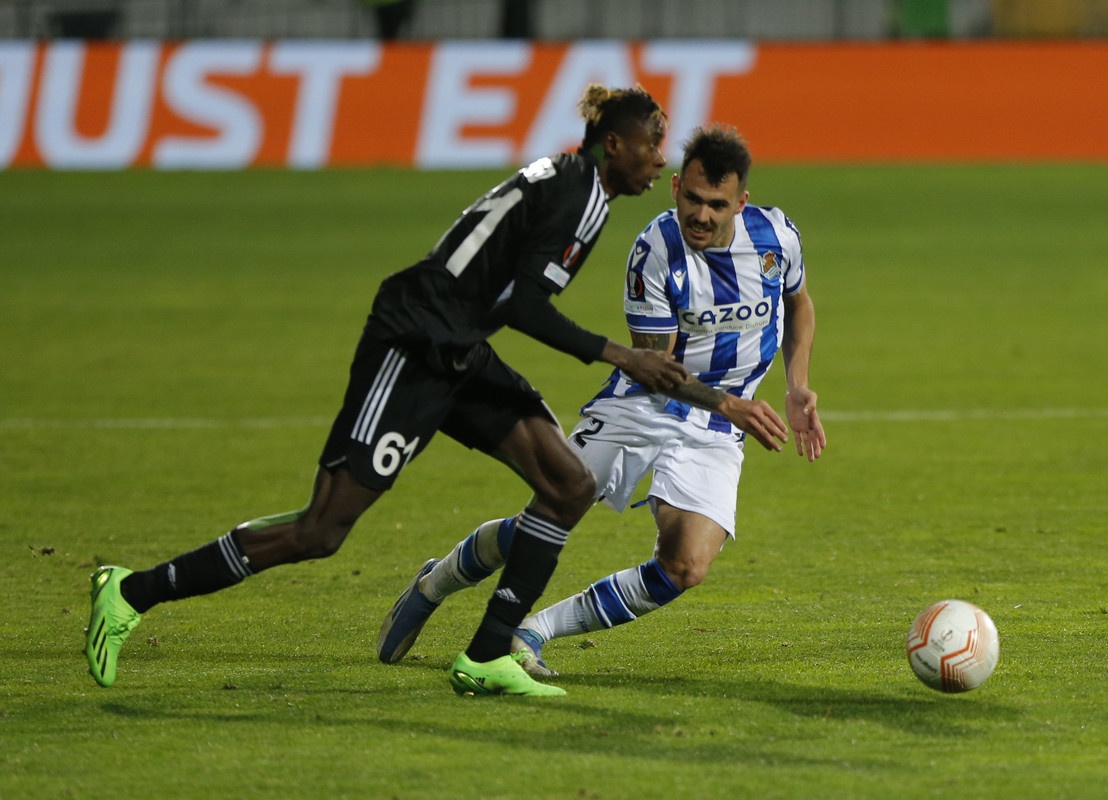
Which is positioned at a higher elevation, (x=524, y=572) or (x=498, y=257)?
(x=498, y=257)

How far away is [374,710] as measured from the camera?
530cm

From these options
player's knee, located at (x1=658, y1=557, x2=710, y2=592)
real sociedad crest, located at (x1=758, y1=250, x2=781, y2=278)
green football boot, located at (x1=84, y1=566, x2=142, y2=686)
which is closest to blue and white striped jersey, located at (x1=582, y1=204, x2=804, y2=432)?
real sociedad crest, located at (x1=758, y1=250, x2=781, y2=278)

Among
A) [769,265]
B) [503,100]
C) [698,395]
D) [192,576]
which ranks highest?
[769,265]

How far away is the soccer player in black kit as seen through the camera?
529 centimetres

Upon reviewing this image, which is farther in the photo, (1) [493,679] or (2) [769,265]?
(2) [769,265]

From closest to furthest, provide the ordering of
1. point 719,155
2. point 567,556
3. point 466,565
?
1. point 719,155
2. point 466,565
3. point 567,556

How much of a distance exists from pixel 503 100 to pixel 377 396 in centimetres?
1814

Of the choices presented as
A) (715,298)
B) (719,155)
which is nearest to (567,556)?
(715,298)

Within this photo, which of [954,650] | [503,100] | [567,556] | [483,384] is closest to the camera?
[954,650]

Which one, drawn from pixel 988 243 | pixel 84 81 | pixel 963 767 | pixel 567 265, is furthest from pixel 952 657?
pixel 84 81

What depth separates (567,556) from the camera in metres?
7.90

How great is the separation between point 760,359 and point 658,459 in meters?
0.56

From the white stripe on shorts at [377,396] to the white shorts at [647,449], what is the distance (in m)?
0.91

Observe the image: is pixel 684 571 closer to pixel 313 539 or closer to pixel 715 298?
pixel 715 298
